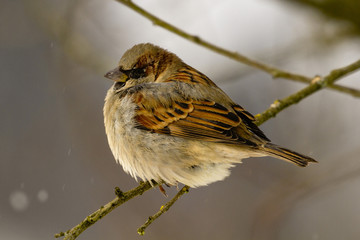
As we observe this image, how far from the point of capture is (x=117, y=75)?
4152mm

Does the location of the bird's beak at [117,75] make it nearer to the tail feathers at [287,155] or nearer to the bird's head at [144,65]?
the bird's head at [144,65]

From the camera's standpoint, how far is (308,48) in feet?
16.0

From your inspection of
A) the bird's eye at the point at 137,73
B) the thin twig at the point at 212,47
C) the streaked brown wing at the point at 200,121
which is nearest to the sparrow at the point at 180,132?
the streaked brown wing at the point at 200,121

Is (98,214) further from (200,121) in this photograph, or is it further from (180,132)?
(200,121)

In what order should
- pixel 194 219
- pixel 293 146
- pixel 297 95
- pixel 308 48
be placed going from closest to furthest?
pixel 297 95 → pixel 308 48 → pixel 293 146 → pixel 194 219

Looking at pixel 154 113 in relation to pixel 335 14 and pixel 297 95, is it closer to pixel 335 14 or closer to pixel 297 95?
pixel 297 95

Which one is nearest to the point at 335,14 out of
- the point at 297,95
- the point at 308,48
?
the point at 308,48

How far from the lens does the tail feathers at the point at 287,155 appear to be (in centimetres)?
324

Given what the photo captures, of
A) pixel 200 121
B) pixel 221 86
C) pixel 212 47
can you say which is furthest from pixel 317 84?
pixel 221 86

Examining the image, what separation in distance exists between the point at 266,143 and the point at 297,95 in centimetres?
47

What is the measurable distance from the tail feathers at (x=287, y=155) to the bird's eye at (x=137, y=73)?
1374 millimetres

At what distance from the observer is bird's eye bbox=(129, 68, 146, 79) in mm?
4234

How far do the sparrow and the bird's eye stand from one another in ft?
0.42

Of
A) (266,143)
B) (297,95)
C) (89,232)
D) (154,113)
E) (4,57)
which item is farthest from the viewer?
(4,57)
